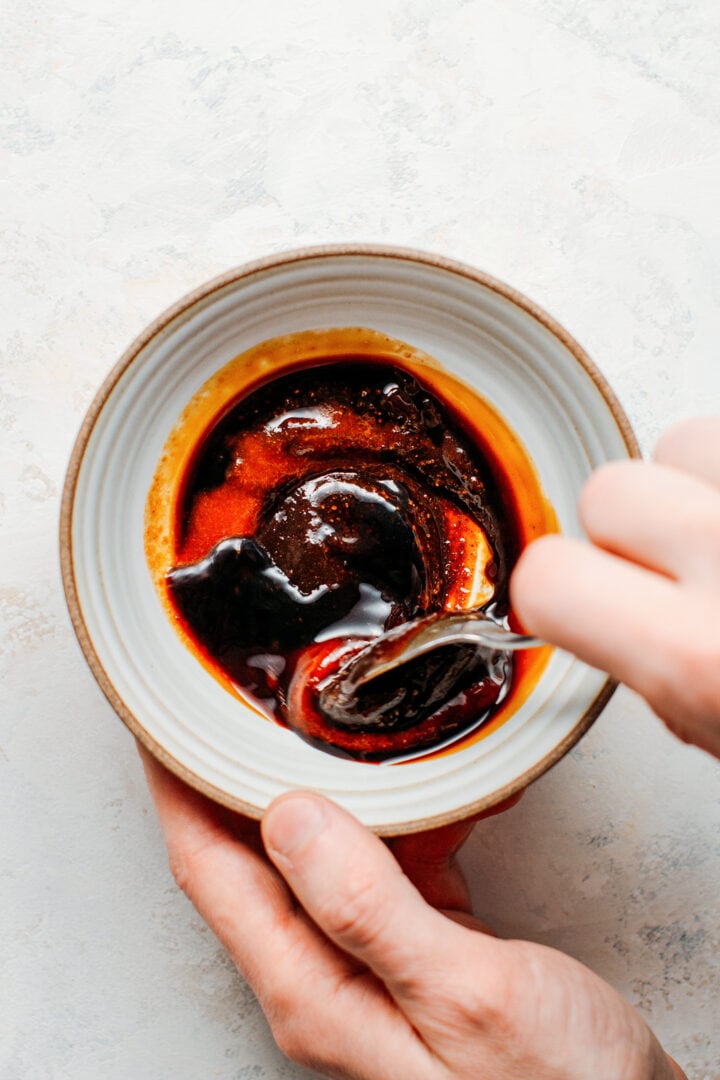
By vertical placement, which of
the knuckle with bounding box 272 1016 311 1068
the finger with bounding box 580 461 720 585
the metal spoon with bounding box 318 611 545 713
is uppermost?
the finger with bounding box 580 461 720 585

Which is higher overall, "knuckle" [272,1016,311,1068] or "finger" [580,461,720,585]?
"finger" [580,461,720,585]

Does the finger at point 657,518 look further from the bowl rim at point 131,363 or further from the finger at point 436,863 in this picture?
the finger at point 436,863

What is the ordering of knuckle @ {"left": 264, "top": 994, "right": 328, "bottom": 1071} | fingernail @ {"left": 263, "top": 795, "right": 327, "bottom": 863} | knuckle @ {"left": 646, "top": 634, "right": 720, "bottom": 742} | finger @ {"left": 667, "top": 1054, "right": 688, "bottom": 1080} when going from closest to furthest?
knuckle @ {"left": 646, "top": 634, "right": 720, "bottom": 742}, fingernail @ {"left": 263, "top": 795, "right": 327, "bottom": 863}, knuckle @ {"left": 264, "top": 994, "right": 328, "bottom": 1071}, finger @ {"left": 667, "top": 1054, "right": 688, "bottom": 1080}

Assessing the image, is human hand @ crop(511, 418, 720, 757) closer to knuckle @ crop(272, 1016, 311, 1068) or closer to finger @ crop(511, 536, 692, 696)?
finger @ crop(511, 536, 692, 696)

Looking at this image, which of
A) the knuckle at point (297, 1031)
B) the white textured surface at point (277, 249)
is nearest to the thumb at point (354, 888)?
the knuckle at point (297, 1031)

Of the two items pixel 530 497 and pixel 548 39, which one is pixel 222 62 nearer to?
pixel 548 39

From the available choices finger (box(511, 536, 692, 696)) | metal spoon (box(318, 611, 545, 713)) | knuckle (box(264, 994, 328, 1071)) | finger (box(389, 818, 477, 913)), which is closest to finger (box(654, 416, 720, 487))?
finger (box(511, 536, 692, 696))
